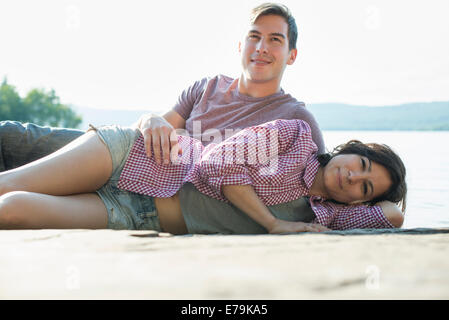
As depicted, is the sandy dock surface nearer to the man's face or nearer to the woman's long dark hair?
the woman's long dark hair

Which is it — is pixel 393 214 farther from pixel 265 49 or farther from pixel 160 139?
pixel 265 49

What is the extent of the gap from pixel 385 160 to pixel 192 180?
107 centimetres

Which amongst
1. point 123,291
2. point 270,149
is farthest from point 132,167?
point 123,291

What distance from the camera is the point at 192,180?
2.27 m

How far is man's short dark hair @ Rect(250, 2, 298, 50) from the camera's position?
3188 millimetres

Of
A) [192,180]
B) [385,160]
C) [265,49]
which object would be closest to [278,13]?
[265,49]

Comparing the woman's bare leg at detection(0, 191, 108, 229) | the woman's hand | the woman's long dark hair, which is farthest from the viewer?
the woman's long dark hair

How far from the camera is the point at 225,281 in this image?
0.89m

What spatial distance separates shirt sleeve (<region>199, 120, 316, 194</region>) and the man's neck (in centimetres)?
87

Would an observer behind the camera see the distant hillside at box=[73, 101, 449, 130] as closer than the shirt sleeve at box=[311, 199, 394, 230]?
No

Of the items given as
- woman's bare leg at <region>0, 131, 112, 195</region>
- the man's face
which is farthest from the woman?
the man's face

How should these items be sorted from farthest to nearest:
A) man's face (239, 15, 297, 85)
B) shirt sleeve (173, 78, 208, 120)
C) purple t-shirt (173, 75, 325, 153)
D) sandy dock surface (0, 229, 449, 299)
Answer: shirt sleeve (173, 78, 208, 120) < man's face (239, 15, 297, 85) < purple t-shirt (173, 75, 325, 153) < sandy dock surface (0, 229, 449, 299)
